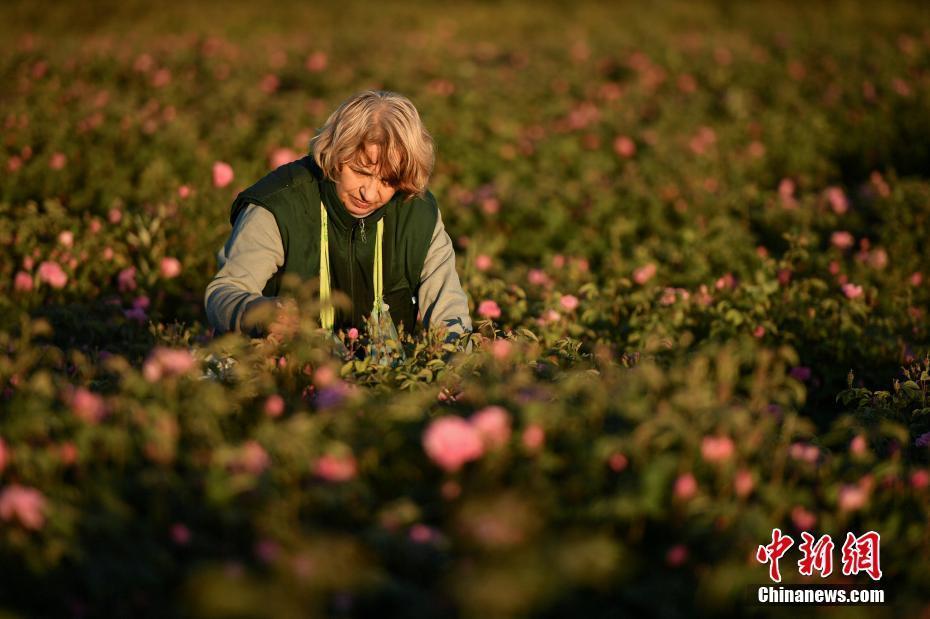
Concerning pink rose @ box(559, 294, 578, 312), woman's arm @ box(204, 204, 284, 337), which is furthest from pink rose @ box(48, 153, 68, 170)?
pink rose @ box(559, 294, 578, 312)

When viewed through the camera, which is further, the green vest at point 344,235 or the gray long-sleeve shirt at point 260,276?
the green vest at point 344,235

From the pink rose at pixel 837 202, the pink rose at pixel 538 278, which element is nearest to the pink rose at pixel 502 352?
the pink rose at pixel 538 278

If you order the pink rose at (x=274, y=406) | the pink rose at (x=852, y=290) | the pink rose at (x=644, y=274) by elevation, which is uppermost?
the pink rose at (x=644, y=274)

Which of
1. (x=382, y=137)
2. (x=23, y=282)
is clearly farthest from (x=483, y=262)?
(x=23, y=282)

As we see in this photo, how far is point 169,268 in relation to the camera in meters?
3.75

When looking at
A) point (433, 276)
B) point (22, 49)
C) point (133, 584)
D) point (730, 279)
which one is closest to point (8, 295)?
point (433, 276)

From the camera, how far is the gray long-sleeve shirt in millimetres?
2454

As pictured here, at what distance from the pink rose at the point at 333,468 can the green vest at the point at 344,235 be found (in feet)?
4.02

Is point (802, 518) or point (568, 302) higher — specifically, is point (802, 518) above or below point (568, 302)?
below

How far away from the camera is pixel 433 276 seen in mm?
2951

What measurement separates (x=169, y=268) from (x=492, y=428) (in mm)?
2712

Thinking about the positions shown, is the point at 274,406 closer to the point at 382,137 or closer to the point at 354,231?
the point at 382,137

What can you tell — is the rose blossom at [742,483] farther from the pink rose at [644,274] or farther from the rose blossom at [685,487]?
the pink rose at [644,274]

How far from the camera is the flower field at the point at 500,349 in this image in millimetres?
1403
